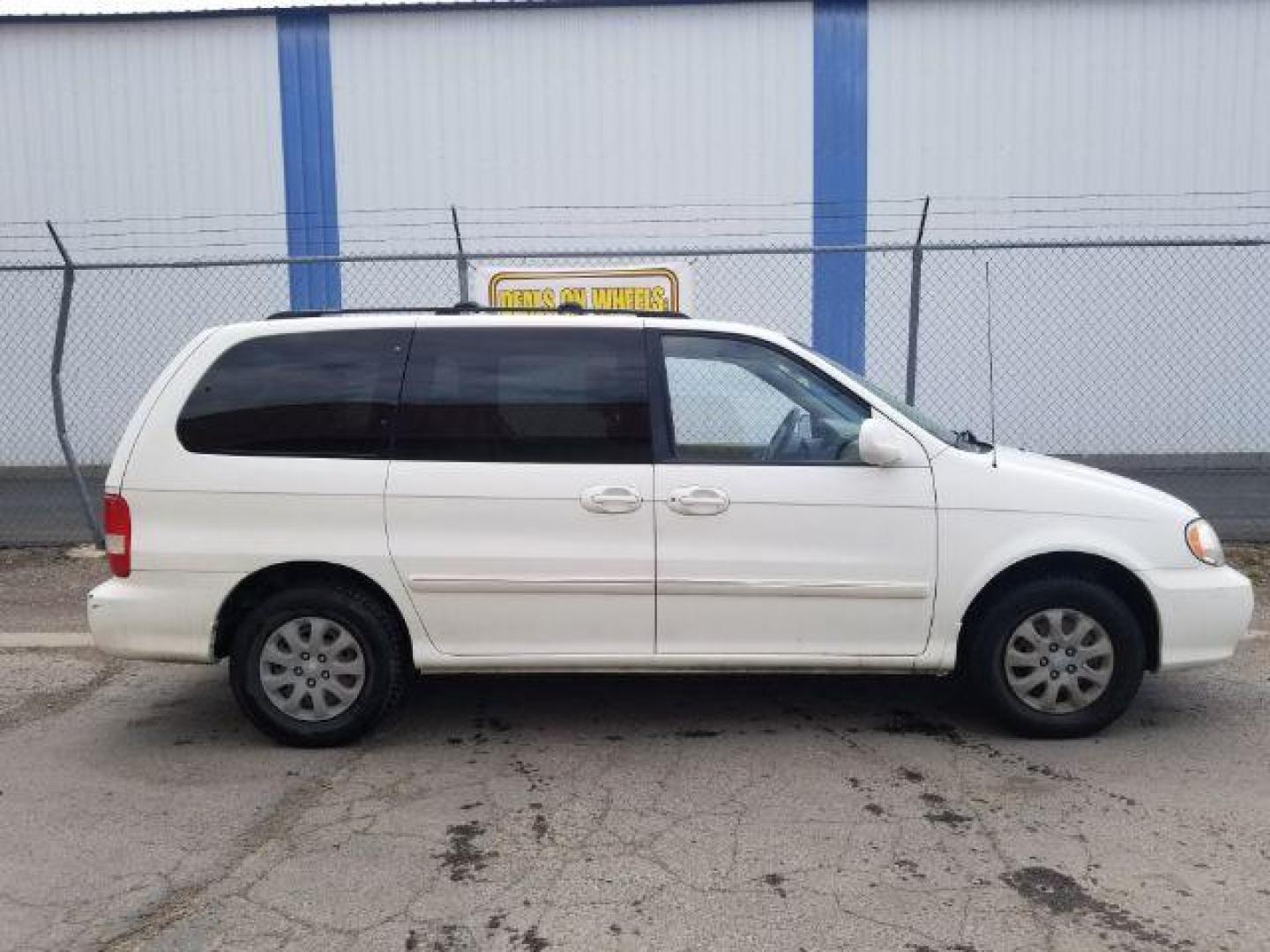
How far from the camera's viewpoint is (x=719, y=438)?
4.67m

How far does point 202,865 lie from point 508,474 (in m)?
1.81

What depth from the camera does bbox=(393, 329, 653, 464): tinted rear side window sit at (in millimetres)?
4641

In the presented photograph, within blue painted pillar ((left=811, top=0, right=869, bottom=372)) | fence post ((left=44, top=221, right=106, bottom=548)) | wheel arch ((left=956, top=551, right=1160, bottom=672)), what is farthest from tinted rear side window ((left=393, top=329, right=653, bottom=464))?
blue painted pillar ((left=811, top=0, right=869, bottom=372))

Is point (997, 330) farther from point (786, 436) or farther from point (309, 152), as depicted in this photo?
point (786, 436)

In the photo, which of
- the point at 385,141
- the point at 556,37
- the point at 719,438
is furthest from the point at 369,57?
the point at 719,438

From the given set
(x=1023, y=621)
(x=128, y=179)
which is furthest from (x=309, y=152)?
(x=1023, y=621)

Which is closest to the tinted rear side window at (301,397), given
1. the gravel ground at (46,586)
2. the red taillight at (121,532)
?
the red taillight at (121,532)

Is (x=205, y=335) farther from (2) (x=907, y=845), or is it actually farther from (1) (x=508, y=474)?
(2) (x=907, y=845)

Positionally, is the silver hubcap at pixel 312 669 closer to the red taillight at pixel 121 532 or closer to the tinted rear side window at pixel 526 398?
the red taillight at pixel 121 532

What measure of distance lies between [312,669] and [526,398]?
143 cm

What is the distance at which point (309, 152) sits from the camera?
12.8 metres

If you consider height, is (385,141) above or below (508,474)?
above

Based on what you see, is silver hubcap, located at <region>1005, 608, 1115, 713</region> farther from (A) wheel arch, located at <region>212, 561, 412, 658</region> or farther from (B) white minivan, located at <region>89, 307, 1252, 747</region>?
(A) wheel arch, located at <region>212, 561, 412, 658</region>

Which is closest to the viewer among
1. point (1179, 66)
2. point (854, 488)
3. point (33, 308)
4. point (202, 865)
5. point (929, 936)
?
point (929, 936)
